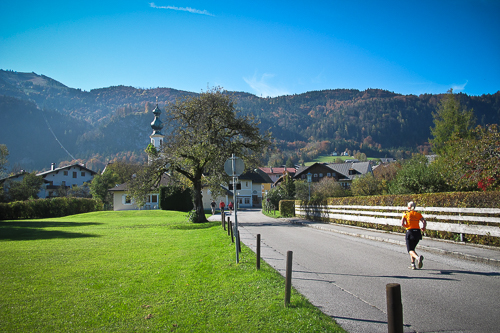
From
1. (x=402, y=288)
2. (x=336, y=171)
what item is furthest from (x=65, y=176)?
(x=402, y=288)

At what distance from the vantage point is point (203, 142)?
24.8m

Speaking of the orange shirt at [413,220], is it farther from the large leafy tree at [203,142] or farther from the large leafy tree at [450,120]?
the large leafy tree at [450,120]

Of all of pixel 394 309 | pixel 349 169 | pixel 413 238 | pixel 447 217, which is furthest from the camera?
pixel 349 169

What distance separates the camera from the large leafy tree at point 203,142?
24797 millimetres

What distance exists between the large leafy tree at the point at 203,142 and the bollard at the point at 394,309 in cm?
2157

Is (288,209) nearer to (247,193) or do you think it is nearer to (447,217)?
(447,217)

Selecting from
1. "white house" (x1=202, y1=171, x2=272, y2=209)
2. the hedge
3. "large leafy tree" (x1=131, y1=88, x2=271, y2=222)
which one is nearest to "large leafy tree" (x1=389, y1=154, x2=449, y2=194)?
"large leafy tree" (x1=131, y1=88, x2=271, y2=222)

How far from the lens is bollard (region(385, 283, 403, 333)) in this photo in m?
2.60

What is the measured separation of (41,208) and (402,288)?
45112mm

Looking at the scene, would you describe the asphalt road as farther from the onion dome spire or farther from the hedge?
the onion dome spire

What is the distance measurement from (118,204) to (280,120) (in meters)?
151

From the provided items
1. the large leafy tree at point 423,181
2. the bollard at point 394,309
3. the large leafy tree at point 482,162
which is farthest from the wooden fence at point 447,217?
the bollard at point 394,309

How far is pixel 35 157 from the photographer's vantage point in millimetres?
176750

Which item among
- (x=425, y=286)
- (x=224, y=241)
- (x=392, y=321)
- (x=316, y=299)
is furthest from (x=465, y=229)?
(x=392, y=321)
